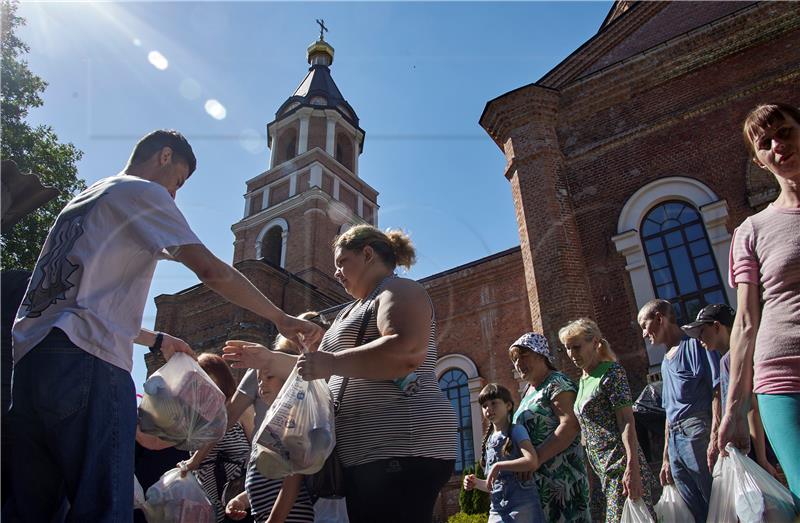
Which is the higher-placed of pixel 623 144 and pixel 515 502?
pixel 623 144

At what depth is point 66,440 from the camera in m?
1.80

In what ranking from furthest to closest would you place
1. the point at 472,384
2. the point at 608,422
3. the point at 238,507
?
the point at 472,384 < the point at 608,422 < the point at 238,507

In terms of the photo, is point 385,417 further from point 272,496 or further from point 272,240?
point 272,240

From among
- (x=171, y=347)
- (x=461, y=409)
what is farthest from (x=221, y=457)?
(x=461, y=409)

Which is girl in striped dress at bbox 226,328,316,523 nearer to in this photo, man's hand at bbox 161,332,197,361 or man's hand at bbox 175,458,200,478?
man's hand at bbox 175,458,200,478

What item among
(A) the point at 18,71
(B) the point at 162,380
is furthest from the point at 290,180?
(B) the point at 162,380

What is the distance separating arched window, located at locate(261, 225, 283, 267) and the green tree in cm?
1199

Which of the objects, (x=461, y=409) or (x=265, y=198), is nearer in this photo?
(x=461, y=409)

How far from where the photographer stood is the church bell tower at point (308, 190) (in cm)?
2633

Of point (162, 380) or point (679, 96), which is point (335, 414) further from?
point (679, 96)

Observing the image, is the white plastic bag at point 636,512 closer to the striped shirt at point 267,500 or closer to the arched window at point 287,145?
the striped shirt at point 267,500

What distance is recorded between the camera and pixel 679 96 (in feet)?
34.3

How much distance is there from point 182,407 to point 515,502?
7.29 feet

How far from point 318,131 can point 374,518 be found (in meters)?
30.3
